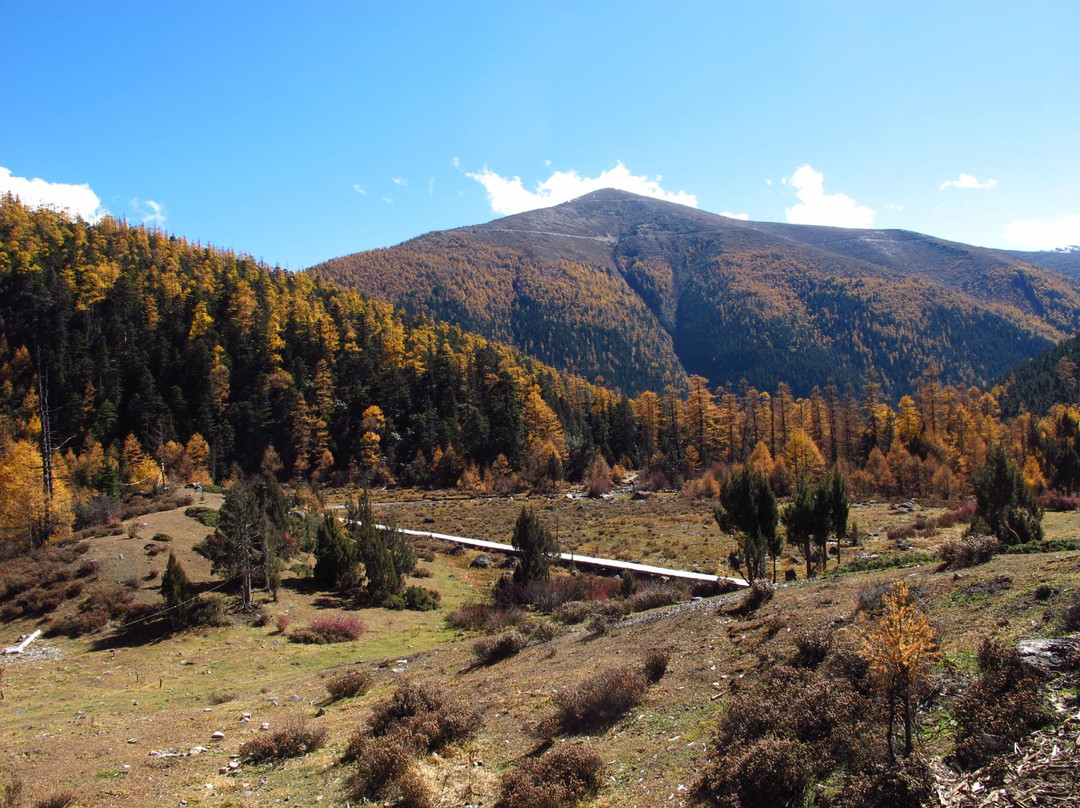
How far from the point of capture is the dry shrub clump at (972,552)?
46.6 ft

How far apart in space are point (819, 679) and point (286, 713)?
1245cm

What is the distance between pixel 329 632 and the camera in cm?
2409

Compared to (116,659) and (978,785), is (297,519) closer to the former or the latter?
A: (116,659)

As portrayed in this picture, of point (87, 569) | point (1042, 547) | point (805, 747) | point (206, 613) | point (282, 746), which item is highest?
point (1042, 547)

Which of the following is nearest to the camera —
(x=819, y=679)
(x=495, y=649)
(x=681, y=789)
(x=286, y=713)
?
(x=681, y=789)

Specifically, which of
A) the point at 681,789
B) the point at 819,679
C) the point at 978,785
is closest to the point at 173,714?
the point at 681,789

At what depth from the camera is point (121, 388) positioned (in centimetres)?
8956

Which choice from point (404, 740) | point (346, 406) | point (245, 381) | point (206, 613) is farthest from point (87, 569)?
point (245, 381)

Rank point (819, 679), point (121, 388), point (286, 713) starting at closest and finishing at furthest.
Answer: point (819, 679)
point (286, 713)
point (121, 388)

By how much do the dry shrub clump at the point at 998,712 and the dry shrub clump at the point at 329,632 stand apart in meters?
22.3

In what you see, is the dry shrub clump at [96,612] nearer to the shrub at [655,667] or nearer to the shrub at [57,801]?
the shrub at [57,801]

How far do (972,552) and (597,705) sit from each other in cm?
1048

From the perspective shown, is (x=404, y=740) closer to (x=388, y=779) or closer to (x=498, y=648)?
(x=388, y=779)

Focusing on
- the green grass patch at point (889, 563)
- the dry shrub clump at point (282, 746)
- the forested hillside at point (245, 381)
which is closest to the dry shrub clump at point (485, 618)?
the dry shrub clump at point (282, 746)
